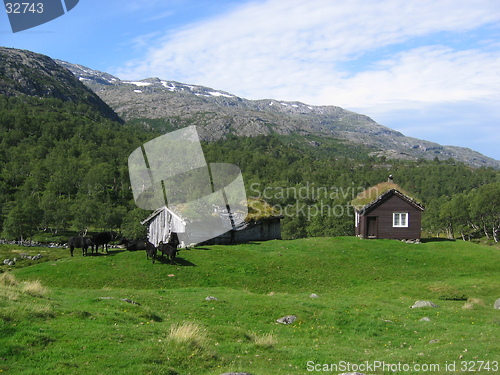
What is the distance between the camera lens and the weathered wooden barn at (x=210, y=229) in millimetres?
44062

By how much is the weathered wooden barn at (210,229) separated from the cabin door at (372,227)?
1183 centimetres

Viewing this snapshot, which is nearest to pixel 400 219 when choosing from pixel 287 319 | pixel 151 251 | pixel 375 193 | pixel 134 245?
pixel 375 193

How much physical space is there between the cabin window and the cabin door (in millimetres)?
2244

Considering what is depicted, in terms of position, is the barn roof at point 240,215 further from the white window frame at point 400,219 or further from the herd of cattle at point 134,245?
the white window frame at point 400,219

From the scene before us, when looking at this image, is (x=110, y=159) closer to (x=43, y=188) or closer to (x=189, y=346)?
(x=43, y=188)

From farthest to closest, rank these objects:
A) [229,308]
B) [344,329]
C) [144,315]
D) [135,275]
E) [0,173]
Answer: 1. [0,173]
2. [135,275]
3. [229,308]
4. [344,329]
5. [144,315]

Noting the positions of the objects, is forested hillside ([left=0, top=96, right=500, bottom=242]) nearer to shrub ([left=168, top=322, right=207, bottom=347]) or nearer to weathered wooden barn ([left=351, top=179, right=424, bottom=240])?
weathered wooden barn ([left=351, top=179, right=424, bottom=240])

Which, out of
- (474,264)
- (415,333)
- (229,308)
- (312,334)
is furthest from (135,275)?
(474,264)

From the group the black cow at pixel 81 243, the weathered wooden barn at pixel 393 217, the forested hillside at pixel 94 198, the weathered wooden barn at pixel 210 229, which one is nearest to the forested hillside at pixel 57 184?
the forested hillside at pixel 94 198

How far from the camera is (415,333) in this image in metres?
18.3

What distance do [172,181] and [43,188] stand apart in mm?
49272

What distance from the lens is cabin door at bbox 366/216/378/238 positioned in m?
48.6

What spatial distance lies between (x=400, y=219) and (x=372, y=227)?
3.60 m

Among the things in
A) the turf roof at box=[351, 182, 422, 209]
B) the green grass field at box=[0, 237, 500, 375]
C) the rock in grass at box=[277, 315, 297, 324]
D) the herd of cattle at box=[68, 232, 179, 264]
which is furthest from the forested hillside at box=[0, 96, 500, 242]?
the rock in grass at box=[277, 315, 297, 324]
